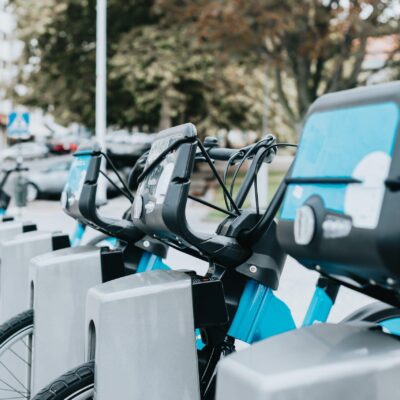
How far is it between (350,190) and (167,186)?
3.12ft

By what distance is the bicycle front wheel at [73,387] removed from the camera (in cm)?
223

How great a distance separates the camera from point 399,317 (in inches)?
83.1

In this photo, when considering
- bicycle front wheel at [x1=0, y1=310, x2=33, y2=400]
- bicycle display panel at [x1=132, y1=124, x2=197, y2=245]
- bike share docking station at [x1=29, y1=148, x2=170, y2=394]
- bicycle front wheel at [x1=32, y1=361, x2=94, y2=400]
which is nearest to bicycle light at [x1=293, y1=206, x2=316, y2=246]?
bicycle display panel at [x1=132, y1=124, x2=197, y2=245]

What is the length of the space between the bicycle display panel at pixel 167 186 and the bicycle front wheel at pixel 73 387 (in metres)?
0.48

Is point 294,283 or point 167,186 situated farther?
point 294,283

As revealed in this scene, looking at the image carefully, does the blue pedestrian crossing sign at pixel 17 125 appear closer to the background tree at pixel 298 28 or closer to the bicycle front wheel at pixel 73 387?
the background tree at pixel 298 28

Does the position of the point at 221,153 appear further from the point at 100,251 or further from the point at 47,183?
the point at 47,183

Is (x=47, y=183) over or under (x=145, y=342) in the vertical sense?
under

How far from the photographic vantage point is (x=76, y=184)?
3514 millimetres

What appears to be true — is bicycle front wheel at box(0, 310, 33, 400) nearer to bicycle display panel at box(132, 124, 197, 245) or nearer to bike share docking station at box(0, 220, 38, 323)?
bike share docking station at box(0, 220, 38, 323)

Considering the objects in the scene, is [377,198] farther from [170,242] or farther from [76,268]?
[76,268]

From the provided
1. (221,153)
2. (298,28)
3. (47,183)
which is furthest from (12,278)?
(47,183)

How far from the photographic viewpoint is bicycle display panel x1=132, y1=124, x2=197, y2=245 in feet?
7.64

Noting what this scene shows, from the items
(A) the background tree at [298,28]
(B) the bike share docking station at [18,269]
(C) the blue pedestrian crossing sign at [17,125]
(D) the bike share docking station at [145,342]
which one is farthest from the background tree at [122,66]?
(D) the bike share docking station at [145,342]
